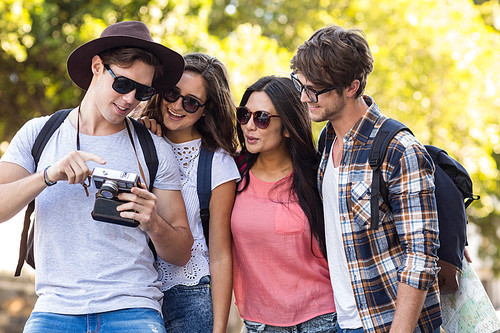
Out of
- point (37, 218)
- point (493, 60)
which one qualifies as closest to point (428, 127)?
point (493, 60)

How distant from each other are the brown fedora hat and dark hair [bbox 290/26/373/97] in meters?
0.71

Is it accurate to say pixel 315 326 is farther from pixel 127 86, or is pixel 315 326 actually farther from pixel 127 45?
pixel 127 45

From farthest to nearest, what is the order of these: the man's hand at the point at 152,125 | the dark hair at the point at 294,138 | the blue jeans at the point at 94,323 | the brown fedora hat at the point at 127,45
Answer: the dark hair at the point at 294,138 → the man's hand at the point at 152,125 → the brown fedora hat at the point at 127,45 → the blue jeans at the point at 94,323

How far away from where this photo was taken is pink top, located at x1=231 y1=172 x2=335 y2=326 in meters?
3.57

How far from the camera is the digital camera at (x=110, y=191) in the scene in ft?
9.30

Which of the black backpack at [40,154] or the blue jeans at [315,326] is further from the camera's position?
the blue jeans at [315,326]

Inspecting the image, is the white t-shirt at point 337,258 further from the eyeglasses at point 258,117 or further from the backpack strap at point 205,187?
the backpack strap at point 205,187

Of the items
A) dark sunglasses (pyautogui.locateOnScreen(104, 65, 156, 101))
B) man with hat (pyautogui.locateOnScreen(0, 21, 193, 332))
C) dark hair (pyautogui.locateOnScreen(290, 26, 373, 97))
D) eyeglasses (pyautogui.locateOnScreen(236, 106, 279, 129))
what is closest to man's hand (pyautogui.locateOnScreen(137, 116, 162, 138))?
man with hat (pyautogui.locateOnScreen(0, 21, 193, 332))

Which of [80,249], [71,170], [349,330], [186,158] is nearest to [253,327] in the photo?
[349,330]

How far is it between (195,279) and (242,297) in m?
0.43

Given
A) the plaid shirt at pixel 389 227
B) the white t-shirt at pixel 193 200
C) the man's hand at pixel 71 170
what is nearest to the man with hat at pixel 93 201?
the man's hand at pixel 71 170

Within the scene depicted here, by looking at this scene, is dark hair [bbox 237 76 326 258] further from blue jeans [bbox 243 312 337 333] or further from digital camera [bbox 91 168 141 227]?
digital camera [bbox 91 168 141 227]

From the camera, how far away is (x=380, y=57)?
1041cm

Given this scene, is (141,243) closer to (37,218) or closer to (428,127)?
(37,218)
